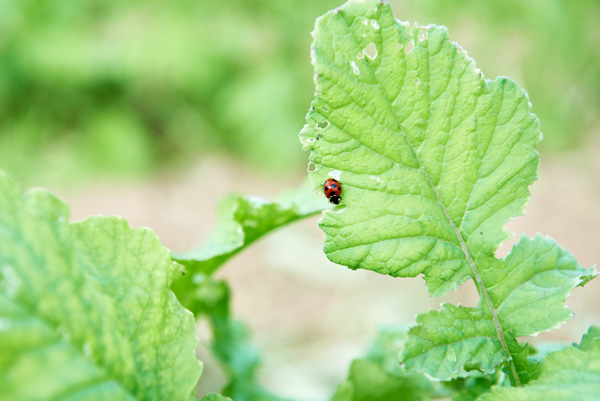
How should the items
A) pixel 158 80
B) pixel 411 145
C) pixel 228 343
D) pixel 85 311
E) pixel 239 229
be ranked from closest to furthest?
pixel 85 311 < pixel 411 145 < pixel 239 229 < pixel 228 343 < pixel 158 80

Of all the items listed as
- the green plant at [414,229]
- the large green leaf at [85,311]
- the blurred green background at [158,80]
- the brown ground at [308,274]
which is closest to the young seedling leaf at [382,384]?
the green plant at [414,229]

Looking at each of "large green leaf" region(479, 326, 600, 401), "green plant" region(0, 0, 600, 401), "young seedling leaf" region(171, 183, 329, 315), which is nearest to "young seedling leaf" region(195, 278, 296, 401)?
"young seedling leaf" region(171, 183, 329, 315)

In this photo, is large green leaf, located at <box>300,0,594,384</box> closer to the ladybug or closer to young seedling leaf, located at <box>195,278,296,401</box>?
the ladybug

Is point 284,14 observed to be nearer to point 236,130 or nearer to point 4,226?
point 236,130

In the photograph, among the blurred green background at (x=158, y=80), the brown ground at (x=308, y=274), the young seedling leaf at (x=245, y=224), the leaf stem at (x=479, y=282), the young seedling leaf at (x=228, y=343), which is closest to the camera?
the leaf stem at (x=479, y=282)

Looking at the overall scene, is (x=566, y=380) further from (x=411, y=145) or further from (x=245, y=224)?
(x=245, y=224)

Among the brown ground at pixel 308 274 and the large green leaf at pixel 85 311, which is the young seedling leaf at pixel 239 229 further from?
the brown ground at pixel 308 274

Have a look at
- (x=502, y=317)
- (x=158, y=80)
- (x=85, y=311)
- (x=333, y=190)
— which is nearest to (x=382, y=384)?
(x=502, y=317)

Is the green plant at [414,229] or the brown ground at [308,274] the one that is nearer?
the green plant at [414,229]

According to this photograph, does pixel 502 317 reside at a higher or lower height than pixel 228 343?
lower
